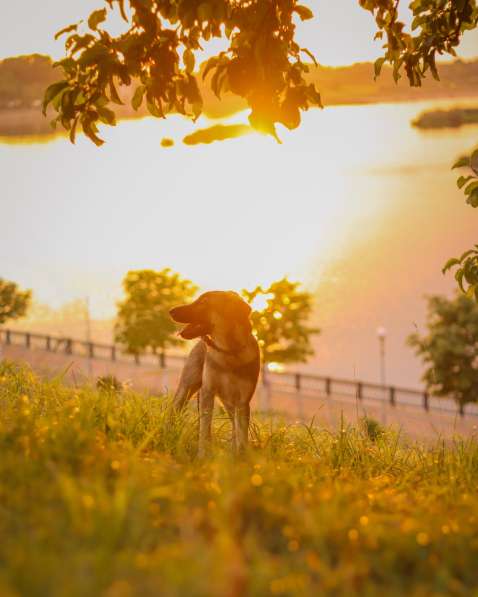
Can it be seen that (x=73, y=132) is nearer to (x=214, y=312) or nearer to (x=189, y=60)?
(x=189, y=60)

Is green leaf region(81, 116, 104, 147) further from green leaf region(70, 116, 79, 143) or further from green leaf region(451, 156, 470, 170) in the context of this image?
green leaf region(451, 156, 470, 170)

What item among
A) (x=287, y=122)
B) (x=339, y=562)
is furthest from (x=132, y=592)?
(x=287, y=122)

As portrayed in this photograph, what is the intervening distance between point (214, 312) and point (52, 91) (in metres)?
3.02

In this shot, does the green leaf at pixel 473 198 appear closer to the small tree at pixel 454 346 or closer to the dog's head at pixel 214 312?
the dog's head at pixel 214 312

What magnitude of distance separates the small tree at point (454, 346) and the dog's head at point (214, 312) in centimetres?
4251

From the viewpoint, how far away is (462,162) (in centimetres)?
870

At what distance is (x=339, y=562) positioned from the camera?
4.19 meters

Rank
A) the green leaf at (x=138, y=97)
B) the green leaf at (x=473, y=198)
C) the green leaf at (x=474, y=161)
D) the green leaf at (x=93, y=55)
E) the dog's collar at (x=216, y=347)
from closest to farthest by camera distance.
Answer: the dog's collar at (x=216, y=347) → the green leaf at (x=93, y=55) → the green leaf at (x=474, y=161) → the green leaf at (x=473, y=198) → the green leaf at (x=138, y=97)

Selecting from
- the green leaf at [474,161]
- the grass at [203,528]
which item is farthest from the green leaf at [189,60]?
the grass at [203,528]

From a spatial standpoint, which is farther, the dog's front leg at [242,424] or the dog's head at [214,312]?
the dog's front leg at [242,424]

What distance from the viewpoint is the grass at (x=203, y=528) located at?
3496 millimetres

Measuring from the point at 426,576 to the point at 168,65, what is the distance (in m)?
6.44

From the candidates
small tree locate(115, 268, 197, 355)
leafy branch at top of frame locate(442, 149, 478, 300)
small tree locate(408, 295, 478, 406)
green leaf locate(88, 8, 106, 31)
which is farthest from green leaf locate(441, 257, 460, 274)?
small tree locate(115, 268, 197, 355)

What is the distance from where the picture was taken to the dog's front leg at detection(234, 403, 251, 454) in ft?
24.5
